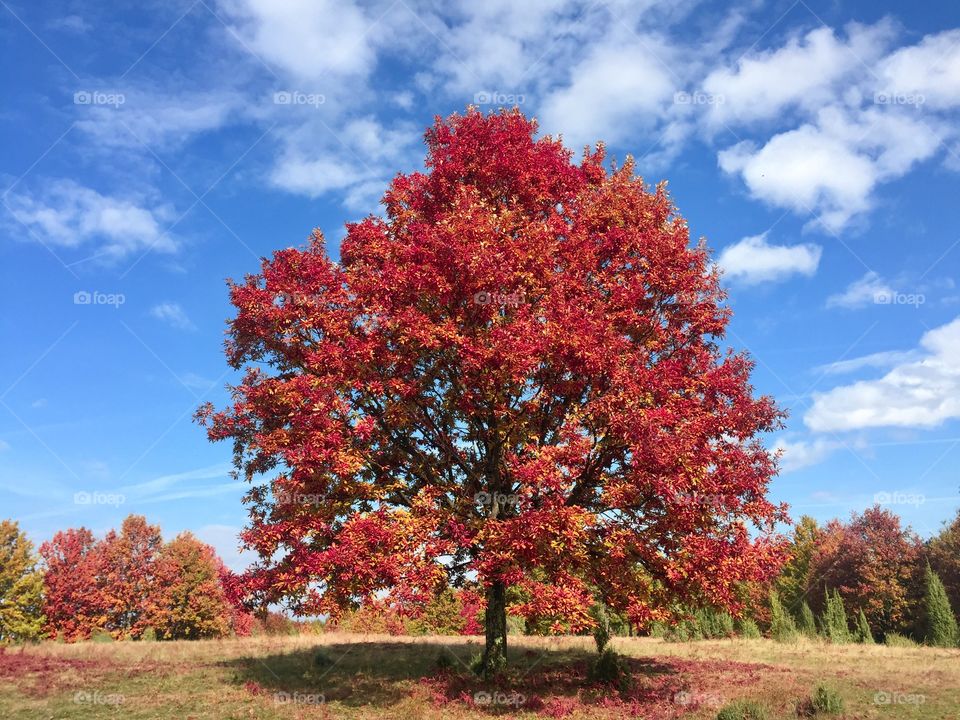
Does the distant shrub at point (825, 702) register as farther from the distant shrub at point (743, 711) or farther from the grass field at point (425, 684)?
the distant shrub at point (743, 711)

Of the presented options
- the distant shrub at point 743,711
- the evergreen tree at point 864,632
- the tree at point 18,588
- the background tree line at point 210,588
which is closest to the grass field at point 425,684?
the distant shrub at point 743,711

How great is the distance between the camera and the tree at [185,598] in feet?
205

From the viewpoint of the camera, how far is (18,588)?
5722 cm

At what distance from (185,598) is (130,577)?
6.31m

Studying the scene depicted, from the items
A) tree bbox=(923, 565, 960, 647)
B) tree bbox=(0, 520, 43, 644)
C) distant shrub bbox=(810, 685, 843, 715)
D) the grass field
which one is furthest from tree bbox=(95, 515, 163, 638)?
tree bbox=(923, 565, 960, 647)

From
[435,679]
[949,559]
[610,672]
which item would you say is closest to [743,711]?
[610,672]

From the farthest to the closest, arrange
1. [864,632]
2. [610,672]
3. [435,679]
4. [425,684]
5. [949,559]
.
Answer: [949,559] → [864,632] → [610,672] → [435,679] → [425,684]

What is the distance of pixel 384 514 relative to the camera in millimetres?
Answer: 14492

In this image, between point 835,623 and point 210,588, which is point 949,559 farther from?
point 210,588

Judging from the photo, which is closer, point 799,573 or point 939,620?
point 939,620

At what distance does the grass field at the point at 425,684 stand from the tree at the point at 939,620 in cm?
1913

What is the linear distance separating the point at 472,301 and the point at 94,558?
69.1 metres

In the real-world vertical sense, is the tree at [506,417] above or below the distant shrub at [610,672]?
above

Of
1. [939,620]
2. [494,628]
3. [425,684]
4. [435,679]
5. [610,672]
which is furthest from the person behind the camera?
[939,620]
